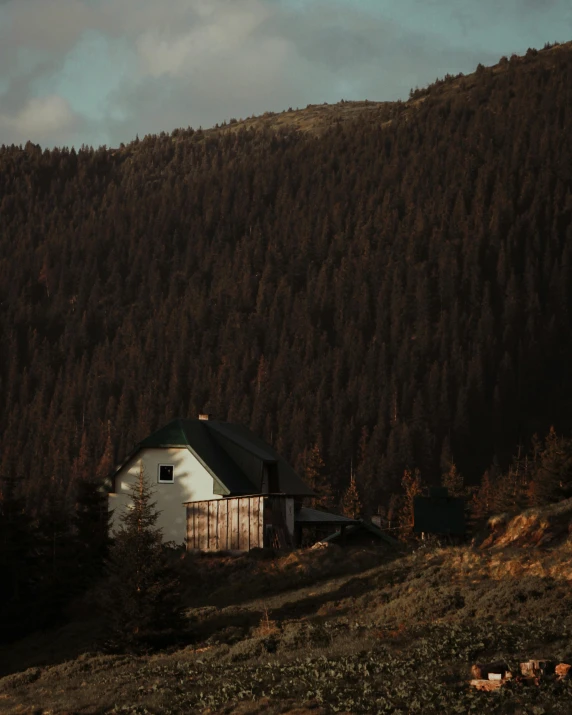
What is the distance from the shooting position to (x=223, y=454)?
213 ft

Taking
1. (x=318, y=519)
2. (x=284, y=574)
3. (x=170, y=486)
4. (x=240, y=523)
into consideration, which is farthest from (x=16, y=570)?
(x=318, y=519)

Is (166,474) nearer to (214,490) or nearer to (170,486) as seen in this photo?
(170,486)

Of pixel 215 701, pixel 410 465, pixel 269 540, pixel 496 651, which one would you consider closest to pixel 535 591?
pixel 496 651

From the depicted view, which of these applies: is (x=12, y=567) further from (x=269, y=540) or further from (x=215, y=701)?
(x=215, y=701)

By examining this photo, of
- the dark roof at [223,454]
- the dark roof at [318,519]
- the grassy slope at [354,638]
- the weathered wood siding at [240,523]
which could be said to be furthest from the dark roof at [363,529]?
the grassy slope at [354,638]

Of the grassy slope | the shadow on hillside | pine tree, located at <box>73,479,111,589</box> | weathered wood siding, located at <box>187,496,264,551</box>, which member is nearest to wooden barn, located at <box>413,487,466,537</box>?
weathered wood siding, located at <box>187,496,264,551</box>

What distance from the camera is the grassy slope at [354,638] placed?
82.4 ft

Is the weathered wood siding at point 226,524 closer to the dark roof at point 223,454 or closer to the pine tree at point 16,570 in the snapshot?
the dark roof at point 223,454

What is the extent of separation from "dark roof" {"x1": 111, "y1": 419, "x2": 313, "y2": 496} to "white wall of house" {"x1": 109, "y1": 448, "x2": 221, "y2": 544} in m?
0.49

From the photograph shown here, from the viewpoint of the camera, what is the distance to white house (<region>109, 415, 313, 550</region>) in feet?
188

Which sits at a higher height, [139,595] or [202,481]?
[202,481]

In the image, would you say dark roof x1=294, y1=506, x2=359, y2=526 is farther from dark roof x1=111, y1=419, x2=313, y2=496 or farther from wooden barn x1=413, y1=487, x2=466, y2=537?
wooden barn x1=413, y1=487, x2=466, y2=537

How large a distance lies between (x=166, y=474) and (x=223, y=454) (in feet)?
12.1

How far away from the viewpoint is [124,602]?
39281mm
